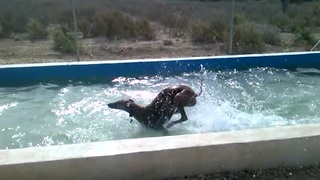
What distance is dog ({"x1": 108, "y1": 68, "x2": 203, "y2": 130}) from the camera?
4.54 meters

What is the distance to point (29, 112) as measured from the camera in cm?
569

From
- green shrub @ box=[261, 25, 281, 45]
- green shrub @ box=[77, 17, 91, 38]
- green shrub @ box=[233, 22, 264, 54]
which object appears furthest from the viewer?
green shrub @ box=[77, 17, 91, 38]

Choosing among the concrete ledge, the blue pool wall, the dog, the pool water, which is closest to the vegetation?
the blue pool wall

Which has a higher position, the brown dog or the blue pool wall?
the brown dog

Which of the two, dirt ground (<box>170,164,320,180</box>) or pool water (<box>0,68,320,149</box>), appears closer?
dirt ground (<box>170,164,320,180</box>)

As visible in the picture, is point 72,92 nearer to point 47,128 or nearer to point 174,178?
point 47,128

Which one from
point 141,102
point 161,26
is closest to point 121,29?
point 161,26

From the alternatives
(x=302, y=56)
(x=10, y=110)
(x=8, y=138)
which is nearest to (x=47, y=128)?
(x=8, y=138)

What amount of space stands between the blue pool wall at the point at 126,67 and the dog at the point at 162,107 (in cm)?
285

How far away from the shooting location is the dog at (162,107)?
14.9ft

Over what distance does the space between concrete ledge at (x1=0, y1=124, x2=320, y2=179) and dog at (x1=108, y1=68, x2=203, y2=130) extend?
4.66 ft

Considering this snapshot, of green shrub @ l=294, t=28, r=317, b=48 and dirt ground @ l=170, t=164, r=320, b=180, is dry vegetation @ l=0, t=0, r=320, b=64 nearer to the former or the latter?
green shrub @ l=294, t=28, r=317, b=48

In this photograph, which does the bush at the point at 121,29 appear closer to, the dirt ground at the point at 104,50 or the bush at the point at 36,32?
the dirt ground at the point at 104,50

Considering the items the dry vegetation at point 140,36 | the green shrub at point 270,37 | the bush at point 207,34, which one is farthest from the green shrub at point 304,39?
the bush at point 207,34
